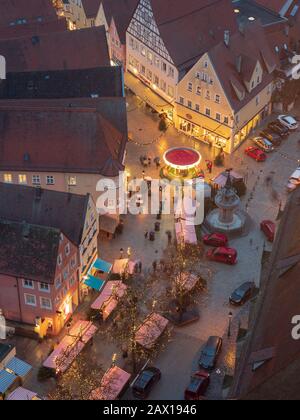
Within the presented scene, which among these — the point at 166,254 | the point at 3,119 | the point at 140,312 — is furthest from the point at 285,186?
the point at 3,119

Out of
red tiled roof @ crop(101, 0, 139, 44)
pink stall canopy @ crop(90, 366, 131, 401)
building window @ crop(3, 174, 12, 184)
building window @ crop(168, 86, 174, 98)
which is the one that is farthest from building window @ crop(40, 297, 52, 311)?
red tiled roof @ crop(101, 0, 139, 44)

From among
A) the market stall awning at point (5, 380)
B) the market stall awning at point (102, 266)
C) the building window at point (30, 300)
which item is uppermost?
the building window at point (30, 300)

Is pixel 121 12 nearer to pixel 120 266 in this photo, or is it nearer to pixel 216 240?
pixel 216 240

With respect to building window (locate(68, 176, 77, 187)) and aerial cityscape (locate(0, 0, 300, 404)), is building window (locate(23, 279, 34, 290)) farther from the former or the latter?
building window (locate(68, 176, 77, 187))

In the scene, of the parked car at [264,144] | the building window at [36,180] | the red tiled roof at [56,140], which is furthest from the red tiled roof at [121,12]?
the building window at [36,180]

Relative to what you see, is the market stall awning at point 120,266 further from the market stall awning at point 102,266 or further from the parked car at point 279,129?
the parked car at point 279,129

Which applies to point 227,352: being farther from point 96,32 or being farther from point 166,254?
point 96,32

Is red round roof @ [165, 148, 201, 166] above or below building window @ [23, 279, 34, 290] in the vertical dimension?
below
